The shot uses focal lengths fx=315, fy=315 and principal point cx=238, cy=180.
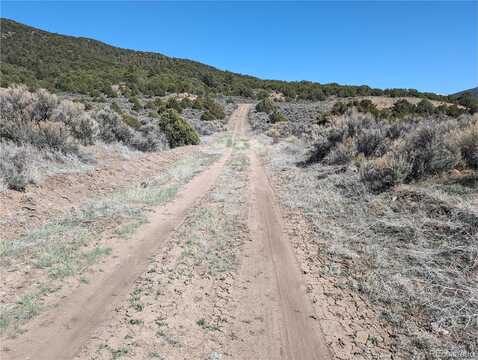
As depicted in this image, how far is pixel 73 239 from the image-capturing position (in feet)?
18.3

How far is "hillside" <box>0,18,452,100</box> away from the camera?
41.6m

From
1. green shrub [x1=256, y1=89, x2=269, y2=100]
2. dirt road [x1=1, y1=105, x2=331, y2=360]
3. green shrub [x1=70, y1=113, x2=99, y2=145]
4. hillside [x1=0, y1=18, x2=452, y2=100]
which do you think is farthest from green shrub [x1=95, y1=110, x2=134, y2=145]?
green shrub [x1=256, y1=89, x2=269, y2=100]

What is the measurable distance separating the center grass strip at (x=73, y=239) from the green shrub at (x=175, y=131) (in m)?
10.7

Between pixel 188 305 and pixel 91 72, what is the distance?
187 feet

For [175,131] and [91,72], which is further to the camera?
[91,72]

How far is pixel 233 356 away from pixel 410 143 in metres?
8.65

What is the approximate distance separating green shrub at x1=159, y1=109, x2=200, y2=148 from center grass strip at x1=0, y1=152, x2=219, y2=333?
35.2 feet

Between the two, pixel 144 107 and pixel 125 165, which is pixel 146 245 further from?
pixel 144 107

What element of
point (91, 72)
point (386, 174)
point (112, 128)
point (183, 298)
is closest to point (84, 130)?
point (112, 128)

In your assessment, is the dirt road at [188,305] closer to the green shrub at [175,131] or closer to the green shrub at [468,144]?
the green shrub at [468,144]

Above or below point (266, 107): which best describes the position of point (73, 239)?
below

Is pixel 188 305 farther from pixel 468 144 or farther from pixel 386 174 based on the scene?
pixel 468 144

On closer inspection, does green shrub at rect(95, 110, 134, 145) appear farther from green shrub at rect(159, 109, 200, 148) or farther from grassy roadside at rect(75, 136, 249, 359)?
grassy roadside at rect(75, 136, 249, 359)

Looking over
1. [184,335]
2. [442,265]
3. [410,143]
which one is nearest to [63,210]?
[184,335]
